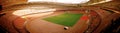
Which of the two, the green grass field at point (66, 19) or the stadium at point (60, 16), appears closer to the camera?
the stadium at point (60, 16)

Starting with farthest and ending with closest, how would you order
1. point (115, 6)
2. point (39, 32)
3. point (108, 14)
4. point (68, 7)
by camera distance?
point (68, 7)
point (115, 6)
point (108, 14)
point (39, 32)

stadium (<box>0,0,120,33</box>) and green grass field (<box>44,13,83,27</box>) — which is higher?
stadium (<box>0,0,120,33</box>)

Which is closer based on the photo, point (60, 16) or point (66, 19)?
point (66, 19)

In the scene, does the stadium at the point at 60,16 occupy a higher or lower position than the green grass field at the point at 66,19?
higher

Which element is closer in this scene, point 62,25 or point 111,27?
point 111,27

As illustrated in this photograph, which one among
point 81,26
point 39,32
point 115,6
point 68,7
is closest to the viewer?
point 39,32

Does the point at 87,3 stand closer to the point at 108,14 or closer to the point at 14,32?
the point at 108,14

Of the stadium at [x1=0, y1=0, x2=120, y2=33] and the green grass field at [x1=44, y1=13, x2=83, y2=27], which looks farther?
the green grass field at [x1=44, y1=13, x2=83, y2=27]

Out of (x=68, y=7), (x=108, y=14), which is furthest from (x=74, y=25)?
(x=68, y=7)
